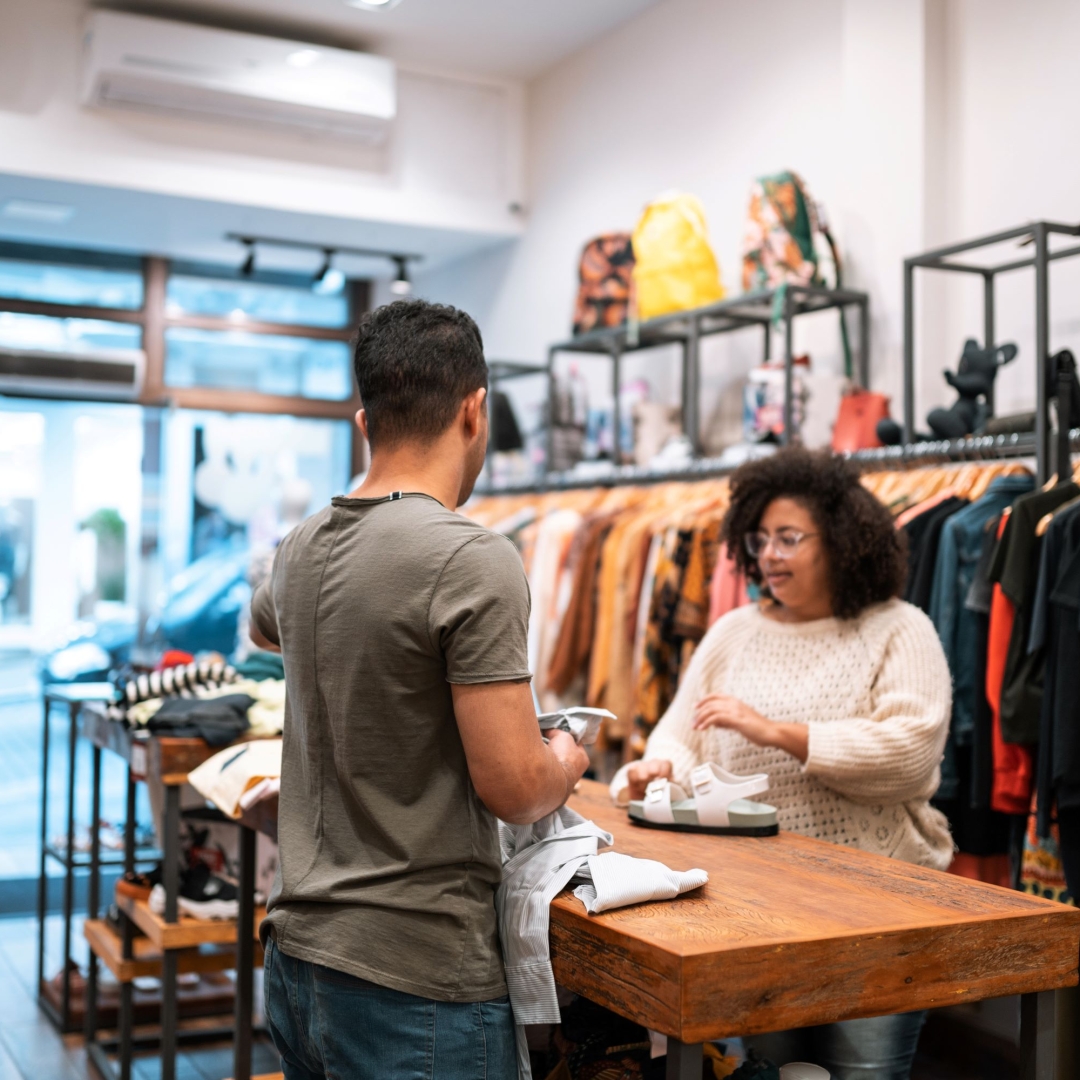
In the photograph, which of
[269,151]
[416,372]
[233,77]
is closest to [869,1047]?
[416,372]

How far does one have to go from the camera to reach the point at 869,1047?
6.59ft

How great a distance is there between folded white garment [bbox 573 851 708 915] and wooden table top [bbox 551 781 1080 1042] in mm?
14

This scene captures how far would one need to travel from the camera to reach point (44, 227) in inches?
247

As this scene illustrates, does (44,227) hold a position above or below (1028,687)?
above

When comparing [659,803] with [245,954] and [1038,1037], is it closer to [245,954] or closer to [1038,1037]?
[1038,1037]

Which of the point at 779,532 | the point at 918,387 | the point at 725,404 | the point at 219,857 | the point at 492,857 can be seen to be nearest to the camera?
the point at 492,857

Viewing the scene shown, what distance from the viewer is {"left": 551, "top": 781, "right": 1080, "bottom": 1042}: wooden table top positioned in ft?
4.57

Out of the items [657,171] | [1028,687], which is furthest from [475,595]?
[657,171]

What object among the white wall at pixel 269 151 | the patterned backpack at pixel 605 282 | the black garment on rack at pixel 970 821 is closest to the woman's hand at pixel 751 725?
the black garment on rack at pixel 970 821

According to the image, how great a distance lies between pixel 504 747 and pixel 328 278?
585cm

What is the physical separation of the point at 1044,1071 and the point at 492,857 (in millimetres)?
739

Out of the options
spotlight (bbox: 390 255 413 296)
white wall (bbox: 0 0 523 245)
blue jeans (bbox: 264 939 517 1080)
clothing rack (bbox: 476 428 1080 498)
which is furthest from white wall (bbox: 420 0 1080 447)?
blue jeans (bbox: 264 939 517 1080)

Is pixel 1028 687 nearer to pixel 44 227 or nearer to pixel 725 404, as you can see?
pixel 725 404

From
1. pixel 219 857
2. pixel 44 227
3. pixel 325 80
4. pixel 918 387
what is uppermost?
pixel 325 80
